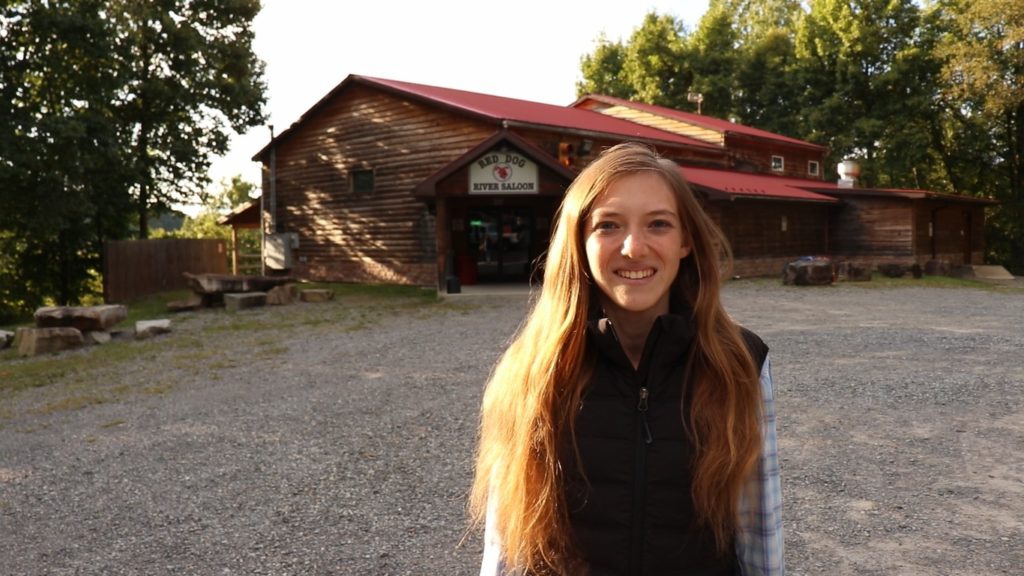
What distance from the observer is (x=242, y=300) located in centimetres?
1898

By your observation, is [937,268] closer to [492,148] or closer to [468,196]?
[468,196]

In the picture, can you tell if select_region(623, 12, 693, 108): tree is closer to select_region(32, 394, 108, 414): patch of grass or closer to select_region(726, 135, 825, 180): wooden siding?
select_region(726, 135, 825, 180): wooden siding

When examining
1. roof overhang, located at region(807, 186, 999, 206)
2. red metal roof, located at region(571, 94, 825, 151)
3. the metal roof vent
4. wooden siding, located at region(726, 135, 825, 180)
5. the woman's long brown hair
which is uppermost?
red metal roof, located at region(571, 94, 825, 151)

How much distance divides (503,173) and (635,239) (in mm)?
17402

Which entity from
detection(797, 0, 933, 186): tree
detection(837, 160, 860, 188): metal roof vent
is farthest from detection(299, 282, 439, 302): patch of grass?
detection(797, 0, 933, 186): tree

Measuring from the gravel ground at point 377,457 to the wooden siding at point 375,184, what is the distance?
11.0 meters

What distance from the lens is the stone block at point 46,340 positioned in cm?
1354

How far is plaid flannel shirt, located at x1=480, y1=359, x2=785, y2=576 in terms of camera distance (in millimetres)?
1998

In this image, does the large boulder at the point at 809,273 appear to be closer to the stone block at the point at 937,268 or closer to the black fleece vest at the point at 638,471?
the stone block at the point at 937,268

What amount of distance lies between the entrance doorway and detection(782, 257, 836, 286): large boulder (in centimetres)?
753

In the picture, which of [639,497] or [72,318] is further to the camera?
[72,318]

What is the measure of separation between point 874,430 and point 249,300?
616 inches

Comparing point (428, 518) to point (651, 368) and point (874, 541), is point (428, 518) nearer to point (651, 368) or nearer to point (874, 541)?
point (874, 541)

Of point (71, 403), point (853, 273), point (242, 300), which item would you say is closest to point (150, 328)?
point (242, 300)
